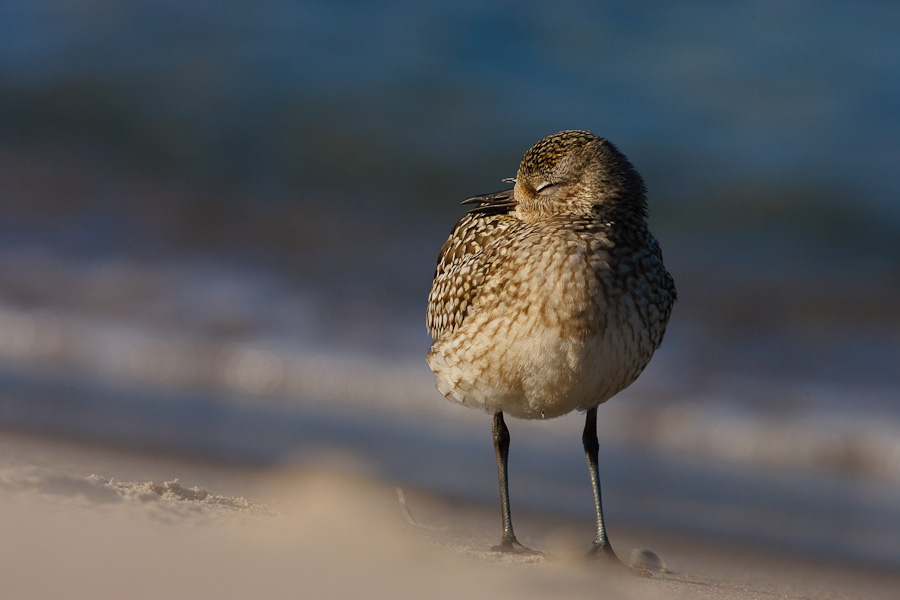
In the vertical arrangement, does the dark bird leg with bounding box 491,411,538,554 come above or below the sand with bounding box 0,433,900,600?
above

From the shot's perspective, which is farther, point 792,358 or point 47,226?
point 47,226

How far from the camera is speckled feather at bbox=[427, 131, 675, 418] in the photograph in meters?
4.72

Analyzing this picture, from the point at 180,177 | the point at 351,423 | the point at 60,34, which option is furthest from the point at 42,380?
the point at 60,34

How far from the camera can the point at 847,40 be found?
13.7m

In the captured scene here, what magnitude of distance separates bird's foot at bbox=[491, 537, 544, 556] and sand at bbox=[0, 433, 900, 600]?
8 centimetres

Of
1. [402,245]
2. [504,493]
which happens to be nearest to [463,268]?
[504,493]

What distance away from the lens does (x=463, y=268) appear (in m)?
5.37

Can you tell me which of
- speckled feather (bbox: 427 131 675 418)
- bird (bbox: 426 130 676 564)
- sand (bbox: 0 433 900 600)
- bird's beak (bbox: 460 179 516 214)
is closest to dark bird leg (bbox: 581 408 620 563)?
bird (bbox: 426 130 676 564)

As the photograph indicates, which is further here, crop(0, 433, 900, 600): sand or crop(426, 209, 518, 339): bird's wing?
crop(426, 209, 518, 339): bird's wing

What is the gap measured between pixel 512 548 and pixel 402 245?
19.3 ft

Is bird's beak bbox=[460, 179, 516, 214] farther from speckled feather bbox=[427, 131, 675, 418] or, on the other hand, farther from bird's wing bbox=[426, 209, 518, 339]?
speckled feather bbox=[427, 131, 675, 418]

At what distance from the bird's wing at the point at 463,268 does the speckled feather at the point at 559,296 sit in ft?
0.04

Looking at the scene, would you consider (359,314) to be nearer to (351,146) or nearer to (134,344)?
(134,344)

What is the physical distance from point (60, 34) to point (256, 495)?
10.8m
